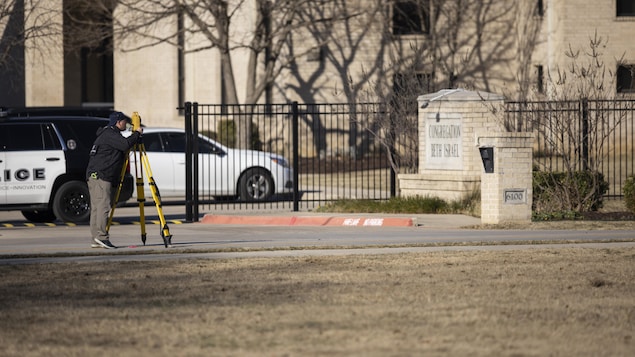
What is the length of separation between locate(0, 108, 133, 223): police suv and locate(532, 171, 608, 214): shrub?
7.06m

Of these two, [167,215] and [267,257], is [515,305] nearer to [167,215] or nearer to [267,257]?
[267,257]

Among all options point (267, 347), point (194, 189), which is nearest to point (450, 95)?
point (194, 189)

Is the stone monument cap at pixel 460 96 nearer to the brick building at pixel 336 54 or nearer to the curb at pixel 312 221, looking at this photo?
the curb at pixel 312 221

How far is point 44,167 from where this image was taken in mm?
21125

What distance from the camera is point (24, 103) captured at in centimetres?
4300

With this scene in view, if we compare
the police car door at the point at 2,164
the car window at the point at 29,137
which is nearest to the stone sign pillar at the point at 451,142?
the car window at the point at 29,137

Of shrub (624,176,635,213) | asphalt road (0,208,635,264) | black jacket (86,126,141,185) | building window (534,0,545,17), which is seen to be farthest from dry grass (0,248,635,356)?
building window (534,0,545,17)

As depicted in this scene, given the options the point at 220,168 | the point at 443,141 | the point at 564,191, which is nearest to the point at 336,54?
the point at 220,168

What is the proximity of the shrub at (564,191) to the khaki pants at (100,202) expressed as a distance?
8.37 m

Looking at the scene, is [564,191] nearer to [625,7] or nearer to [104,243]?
[104,243]

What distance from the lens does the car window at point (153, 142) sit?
26156 millimetres

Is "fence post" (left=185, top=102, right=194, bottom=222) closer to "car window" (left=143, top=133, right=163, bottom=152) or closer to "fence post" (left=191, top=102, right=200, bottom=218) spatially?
"fence post" (left=191, top=102, right=200, bottom=218)

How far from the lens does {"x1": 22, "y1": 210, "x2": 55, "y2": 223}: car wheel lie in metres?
22.5

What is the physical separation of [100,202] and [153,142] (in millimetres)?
9951
